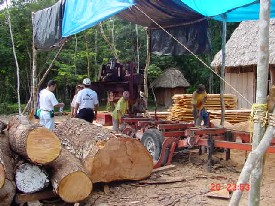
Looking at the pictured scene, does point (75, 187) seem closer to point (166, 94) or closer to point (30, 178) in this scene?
point (30, 178)

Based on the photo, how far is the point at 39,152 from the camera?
532 centimetres

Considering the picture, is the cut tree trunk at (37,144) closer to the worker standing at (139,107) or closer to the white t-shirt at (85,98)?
the white t-shirt at (85,98)

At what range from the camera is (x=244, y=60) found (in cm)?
1562

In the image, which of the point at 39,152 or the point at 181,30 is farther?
the point at 181,30

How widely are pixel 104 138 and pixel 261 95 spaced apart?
10.8ft

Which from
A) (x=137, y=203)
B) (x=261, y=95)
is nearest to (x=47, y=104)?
(x=137, y=203)

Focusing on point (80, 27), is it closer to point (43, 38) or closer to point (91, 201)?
point (43, 38)

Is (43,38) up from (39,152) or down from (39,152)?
up

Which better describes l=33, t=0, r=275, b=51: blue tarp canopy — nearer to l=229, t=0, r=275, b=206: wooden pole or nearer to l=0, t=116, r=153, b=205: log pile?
l=0, t=116, r=153, b=205: log pile

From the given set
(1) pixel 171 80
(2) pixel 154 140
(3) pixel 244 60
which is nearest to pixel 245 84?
→ (3) pixel 244 60

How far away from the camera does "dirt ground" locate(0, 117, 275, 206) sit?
17.8ft

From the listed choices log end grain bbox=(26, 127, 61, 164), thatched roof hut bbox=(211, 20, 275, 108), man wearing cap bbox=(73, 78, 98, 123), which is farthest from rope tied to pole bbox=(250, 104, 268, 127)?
thatched roof hut bbox=(211, 20, 275, 108)

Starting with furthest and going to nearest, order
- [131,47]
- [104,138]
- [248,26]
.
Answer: [131,47] < [248,26] < [104,138]

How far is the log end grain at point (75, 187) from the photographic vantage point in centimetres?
529
